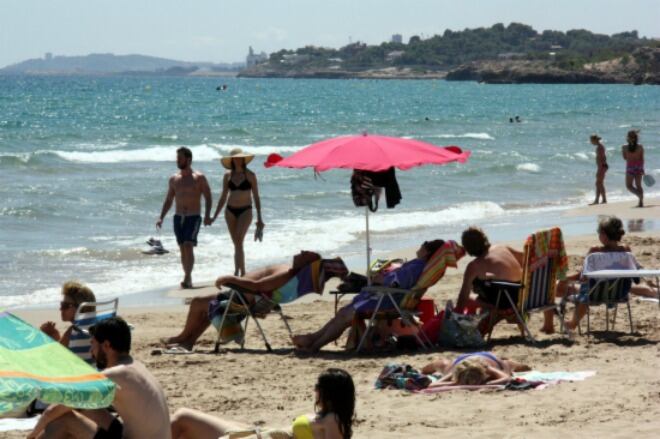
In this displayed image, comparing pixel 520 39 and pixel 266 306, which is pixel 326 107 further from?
pixel 520 39

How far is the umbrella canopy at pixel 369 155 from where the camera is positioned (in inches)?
323

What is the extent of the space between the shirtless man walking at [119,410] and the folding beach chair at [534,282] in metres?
3.88

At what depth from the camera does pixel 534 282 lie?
8375mm

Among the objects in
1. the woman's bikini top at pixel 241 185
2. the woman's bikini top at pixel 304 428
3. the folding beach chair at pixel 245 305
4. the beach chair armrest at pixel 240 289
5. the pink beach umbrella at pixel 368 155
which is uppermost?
the pink beach umbrella at pixel 368 155

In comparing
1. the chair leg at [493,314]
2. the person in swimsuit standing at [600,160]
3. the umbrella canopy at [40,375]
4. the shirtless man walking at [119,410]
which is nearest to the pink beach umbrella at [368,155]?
the chair leg at [493,314]

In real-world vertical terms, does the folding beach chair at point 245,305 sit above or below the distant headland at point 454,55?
below

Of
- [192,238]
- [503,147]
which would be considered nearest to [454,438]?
[192,238]

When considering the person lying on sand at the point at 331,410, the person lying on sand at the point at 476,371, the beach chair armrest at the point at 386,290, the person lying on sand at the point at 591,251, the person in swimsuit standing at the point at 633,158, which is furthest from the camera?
the person in swimsuit standing at the point at 633,158

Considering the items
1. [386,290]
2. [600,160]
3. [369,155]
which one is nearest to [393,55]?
[600,160]

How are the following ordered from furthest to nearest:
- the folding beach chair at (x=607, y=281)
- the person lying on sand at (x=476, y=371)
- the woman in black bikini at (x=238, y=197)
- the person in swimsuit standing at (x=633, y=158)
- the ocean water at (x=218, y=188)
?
the person in swimsuit standing at (x=633, y=158), the ocean water at (x=218, y=188), the woman in black bikini at (x=238, y=197), the folding beach chair at (x=607, y=281), the person lying on sand at (x=476, y=371)

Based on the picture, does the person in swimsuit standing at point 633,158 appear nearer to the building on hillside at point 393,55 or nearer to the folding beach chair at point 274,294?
the folding beach chair at point 274,294

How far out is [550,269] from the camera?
27.8ft

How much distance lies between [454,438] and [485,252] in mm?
2690

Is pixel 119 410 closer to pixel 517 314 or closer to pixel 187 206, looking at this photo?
pixel 517 314
